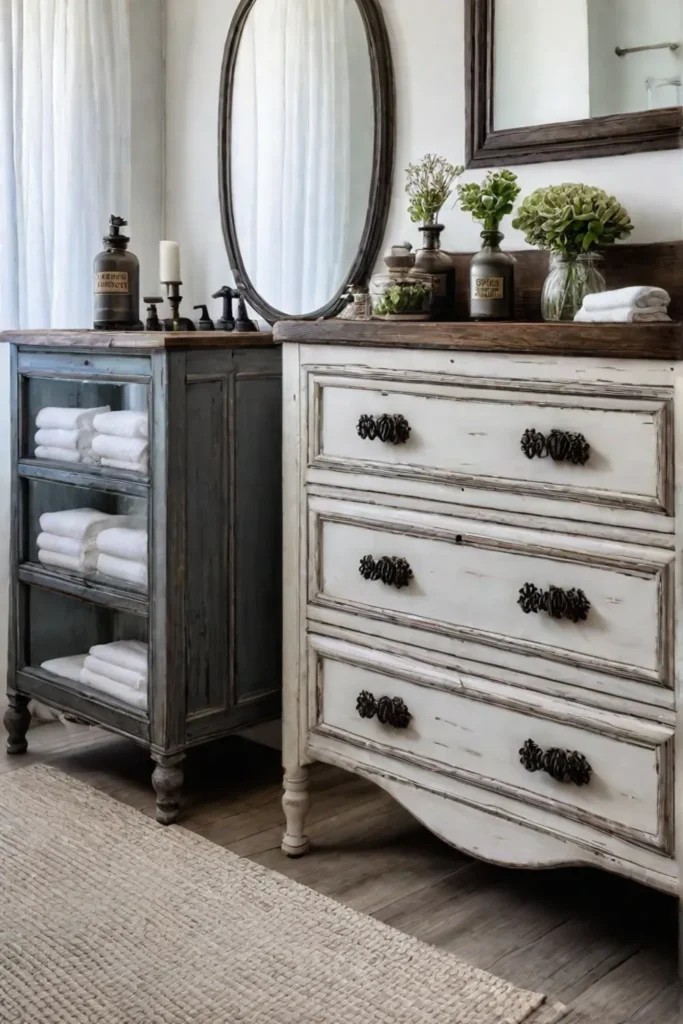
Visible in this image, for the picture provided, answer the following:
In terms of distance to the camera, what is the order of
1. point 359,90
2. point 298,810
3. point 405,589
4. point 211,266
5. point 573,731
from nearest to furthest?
point 573,731
point 405,589
point 298,810
point 359,90
point 211,266

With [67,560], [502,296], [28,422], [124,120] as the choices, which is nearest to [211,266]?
[124,120]

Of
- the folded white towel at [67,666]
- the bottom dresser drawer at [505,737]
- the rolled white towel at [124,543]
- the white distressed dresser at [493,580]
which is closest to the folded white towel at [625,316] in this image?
the white distressed dresser at [493,580]

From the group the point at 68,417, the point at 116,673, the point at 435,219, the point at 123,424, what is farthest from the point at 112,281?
the point at 116,673

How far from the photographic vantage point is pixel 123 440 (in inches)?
97.7

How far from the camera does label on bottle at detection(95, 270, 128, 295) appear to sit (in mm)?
2766

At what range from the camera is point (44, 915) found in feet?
6.65

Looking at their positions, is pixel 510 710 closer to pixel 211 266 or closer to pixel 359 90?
pixel 359 90

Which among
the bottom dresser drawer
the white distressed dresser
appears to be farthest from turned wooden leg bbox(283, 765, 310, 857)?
the bottom dresser drawer

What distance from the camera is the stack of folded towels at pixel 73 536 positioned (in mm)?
2645

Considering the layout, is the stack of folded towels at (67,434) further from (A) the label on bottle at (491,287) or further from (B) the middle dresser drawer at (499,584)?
(A) the label on bottle at (491,287)

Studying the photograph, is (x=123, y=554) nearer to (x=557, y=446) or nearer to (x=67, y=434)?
(x=67, y=434)

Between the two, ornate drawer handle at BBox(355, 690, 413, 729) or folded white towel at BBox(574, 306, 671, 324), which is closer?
folded white towel at BBox(574, 306, 671, 324)

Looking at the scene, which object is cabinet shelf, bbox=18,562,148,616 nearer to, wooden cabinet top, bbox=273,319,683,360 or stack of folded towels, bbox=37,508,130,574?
stack of folded towels, bbox=37,508,130,574

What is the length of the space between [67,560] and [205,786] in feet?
2.03
